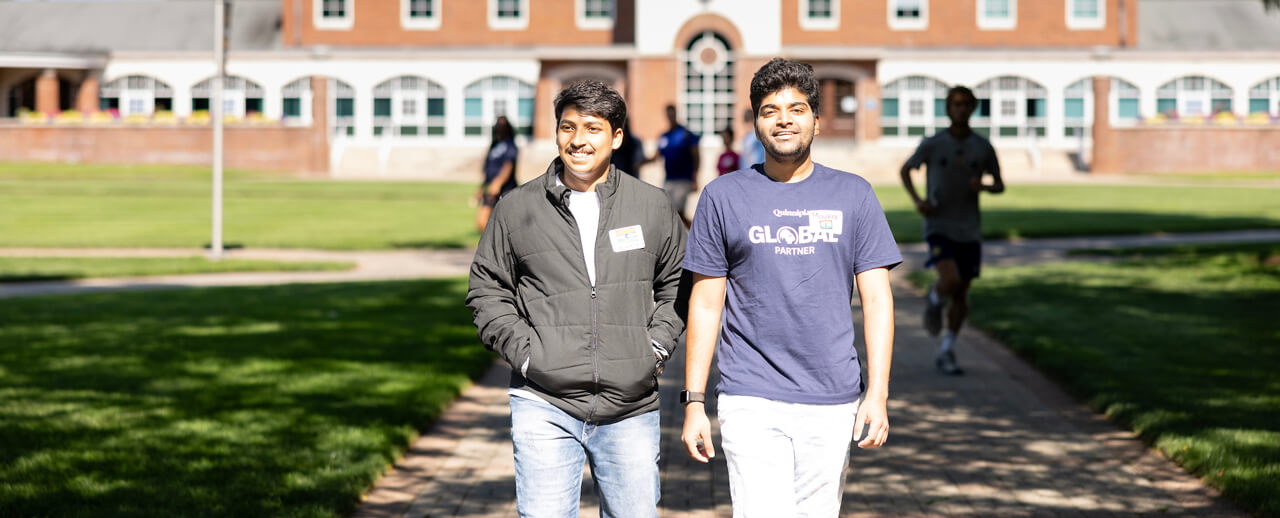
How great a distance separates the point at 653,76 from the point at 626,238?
4585 cm

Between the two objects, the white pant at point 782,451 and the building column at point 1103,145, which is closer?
the white pant at point 782,451

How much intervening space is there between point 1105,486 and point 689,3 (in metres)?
43.9

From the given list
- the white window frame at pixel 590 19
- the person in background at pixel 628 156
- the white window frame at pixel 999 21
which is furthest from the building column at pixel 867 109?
the person in background at pixel 628 156

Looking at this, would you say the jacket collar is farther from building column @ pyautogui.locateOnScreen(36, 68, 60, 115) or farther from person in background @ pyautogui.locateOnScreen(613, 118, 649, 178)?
building column @ pyautogui.locateOnScreen(36, 68, 60, 115)

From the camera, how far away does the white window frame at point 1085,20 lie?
2072 inches

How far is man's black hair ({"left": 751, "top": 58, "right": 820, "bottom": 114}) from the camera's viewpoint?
385 centimetres

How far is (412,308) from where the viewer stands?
1301 centimetres

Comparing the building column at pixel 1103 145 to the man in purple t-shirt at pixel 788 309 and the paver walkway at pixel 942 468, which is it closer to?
the paver walkway at pixel 942 468

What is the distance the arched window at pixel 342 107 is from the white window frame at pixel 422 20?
135 inches

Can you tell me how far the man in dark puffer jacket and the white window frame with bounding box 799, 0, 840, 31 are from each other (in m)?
48.6

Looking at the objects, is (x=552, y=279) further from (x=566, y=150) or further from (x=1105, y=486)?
(x=1105, y=486)

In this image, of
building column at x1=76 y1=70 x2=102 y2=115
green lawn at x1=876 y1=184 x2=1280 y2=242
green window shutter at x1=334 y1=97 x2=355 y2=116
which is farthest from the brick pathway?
building column at x1=76 y1=70 x2=102 y2=115

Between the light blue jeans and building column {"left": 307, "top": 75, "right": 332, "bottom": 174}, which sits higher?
building column {"left": 307, "top": 75, "right": 332, "bottom": 174}

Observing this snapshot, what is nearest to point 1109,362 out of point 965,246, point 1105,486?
point 965,246
